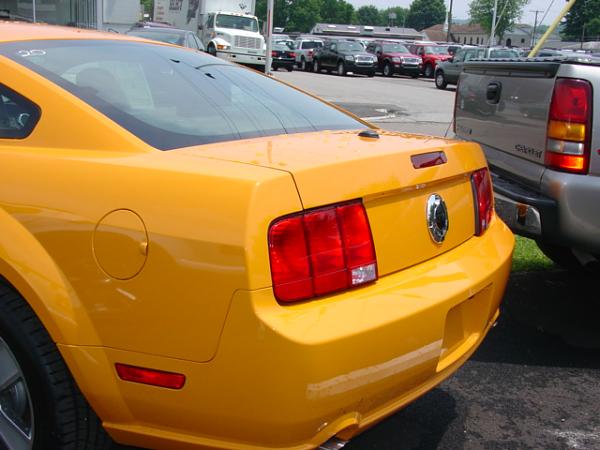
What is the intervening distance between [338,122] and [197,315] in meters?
1.45

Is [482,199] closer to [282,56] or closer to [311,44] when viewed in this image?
[282,56]

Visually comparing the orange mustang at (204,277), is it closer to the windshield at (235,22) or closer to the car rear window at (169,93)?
the car rear window at (169,93)

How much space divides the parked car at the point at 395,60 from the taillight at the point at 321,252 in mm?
33328

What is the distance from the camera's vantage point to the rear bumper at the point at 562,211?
11.7ft

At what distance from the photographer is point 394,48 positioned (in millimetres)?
35688

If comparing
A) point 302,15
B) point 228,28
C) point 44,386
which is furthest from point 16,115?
point 302,15

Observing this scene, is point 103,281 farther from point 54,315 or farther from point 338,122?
point 338,122

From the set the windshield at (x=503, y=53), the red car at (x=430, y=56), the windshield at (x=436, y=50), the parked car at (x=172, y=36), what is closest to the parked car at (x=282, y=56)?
the red car at (x=430, y=56)

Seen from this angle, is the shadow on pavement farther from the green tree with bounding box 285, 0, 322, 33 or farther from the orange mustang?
the green tree with bounding box 285, 0, 322, 33

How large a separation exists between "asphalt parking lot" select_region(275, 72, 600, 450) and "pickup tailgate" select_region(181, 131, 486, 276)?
935mm

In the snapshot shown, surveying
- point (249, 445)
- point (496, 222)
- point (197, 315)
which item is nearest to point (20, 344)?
point (197, 315)

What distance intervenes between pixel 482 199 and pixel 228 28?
82.1 feet

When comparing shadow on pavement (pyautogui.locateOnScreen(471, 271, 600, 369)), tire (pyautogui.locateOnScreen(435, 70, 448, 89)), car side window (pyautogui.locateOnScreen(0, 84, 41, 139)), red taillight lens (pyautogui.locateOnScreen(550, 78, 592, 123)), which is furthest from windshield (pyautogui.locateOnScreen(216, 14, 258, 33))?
car side window (pyautogui.locateOnScreen(0, 84, 41, 139))

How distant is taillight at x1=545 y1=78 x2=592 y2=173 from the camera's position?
3.59 meters
